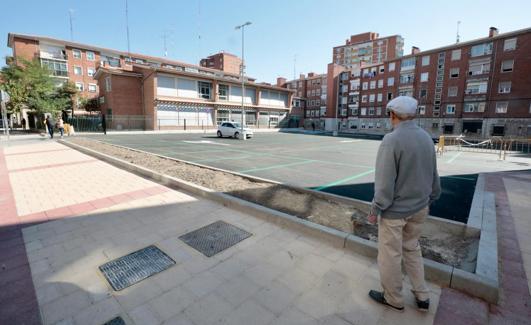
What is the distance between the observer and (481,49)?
127ft

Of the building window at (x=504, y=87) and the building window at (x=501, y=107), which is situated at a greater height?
the building window at (x=504, y=87)

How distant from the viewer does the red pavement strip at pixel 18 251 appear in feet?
7.43

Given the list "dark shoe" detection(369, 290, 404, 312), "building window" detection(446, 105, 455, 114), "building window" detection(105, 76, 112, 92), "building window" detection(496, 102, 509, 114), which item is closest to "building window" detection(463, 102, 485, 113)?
"building window" detection(446, 105, 455, 114)

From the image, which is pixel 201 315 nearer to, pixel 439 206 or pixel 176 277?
pixel 176 277

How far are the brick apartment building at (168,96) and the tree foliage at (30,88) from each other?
18.6 ft

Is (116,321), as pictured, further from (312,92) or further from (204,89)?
(312,92)

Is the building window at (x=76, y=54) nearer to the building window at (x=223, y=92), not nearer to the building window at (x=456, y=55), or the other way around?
the building window at (x=223, y=92)

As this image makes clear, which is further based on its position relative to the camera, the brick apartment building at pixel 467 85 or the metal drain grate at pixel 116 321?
the brick apartment building at pixel 467 85

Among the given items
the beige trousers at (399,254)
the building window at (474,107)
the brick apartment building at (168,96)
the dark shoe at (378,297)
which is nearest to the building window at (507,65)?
the building window at (474,107)

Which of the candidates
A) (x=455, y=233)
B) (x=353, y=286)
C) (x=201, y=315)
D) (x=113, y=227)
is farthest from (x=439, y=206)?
(x=113, y=227)

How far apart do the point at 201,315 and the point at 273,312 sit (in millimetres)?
648

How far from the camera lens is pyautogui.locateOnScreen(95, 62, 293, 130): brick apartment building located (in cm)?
3139

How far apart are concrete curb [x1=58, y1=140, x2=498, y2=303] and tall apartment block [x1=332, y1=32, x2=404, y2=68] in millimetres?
74262

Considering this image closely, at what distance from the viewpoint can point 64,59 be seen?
4381 centimetres
